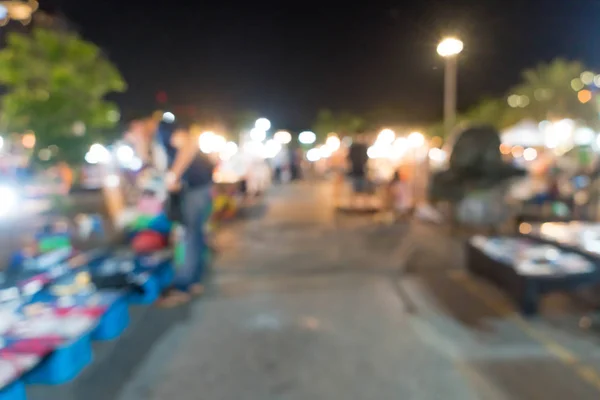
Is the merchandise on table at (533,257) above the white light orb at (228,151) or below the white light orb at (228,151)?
below

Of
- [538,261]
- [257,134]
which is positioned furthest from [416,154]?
[538,261]

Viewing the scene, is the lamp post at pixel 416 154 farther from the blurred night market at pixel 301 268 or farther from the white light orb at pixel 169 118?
the white light orb at pixel 169 118

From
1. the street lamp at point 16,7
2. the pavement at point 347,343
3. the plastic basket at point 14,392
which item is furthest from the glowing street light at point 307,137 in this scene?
the plastic basket at point 14,392

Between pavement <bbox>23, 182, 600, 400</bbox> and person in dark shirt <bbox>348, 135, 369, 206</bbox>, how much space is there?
254 inches

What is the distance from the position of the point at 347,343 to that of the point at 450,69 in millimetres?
9533

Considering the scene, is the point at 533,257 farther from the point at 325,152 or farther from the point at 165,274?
the point at 325,152

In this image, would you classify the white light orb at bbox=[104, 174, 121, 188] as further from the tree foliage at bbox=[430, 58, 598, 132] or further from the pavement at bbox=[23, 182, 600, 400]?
the tree foliage at bbox=[430, 58, 598, 132]

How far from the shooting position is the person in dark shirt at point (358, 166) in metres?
13.2

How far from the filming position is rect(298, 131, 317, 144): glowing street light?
1897 inches

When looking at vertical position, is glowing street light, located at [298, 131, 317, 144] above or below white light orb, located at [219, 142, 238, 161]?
above

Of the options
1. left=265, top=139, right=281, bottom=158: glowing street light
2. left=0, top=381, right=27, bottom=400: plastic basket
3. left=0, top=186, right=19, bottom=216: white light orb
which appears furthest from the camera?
left=265, top=139, right=281, bottom=158: glowing street light

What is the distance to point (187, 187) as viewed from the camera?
5555 millimetres

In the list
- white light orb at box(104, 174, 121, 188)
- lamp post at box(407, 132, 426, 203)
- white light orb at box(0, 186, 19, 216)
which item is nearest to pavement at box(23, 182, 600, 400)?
white light orb at box(104, 174, 121, 188)

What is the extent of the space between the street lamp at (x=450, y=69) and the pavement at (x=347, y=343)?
3.78 meters
